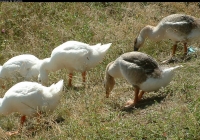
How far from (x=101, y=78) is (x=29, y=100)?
200 cm

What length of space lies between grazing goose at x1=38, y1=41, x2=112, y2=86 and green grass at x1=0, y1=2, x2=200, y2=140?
30 centimetres

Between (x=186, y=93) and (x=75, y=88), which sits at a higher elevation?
(x=186, y=93)

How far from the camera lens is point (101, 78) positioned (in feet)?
25.2

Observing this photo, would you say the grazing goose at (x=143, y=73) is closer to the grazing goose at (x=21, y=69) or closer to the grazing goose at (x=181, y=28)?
the grazing goose at (x=181, y=28)

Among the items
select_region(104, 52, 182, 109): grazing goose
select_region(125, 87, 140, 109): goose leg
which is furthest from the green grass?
select_region(104, 52, 182, 109): grazing goose

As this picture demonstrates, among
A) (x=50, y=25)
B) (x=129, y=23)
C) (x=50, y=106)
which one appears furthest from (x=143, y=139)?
(x=50, y=25)

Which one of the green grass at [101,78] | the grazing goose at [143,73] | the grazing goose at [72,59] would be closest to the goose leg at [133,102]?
the grazing goose at [143,73]

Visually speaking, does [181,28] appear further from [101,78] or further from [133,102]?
[133,102]

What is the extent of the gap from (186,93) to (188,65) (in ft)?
4.38

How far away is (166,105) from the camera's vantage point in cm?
560

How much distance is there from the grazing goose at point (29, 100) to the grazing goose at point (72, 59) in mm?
1323

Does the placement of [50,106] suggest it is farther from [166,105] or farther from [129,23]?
[129,23]

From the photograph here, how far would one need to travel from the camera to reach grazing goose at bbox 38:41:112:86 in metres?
7.45

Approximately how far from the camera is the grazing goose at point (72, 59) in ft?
24.4
